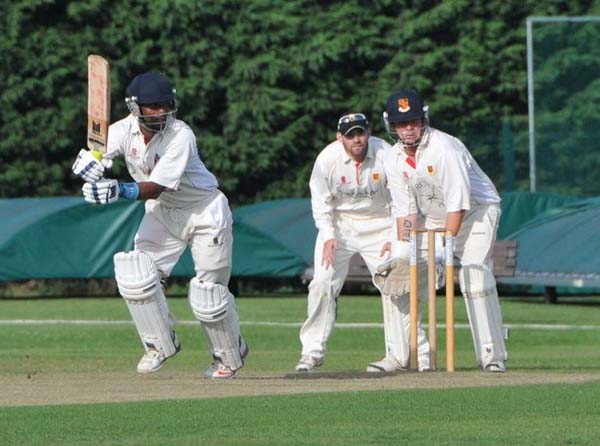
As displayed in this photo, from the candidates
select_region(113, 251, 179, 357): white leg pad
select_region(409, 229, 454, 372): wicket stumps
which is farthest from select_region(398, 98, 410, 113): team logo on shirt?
select_region(113, 251, 179, 357): white leg pad

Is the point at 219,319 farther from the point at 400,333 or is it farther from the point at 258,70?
the point at 258,70

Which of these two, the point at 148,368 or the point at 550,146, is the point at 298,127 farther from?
the point at 148,368

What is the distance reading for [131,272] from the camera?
34.9 ft

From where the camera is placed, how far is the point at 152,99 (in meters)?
10.5

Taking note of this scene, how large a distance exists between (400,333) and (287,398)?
8.59 ft

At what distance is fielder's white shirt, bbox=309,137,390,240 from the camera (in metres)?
11.9

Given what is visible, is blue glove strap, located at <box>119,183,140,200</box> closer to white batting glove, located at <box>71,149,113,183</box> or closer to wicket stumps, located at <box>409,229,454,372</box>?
white batting glove, located at <box>71,149,113,183</box>

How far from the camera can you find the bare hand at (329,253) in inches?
468

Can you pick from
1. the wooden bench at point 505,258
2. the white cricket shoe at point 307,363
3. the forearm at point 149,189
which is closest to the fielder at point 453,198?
the white cricket shoe at point 307,363

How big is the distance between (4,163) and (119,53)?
2.53 meters

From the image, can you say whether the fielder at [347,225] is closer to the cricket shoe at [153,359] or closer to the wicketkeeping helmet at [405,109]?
the wicketkeeping helmet at [405,109]

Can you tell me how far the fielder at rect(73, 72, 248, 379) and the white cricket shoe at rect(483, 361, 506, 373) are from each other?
5.16 ft

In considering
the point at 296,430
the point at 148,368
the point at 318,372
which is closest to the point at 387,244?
the point at 318,372

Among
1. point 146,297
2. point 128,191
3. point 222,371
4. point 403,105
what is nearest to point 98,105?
point 128,191
